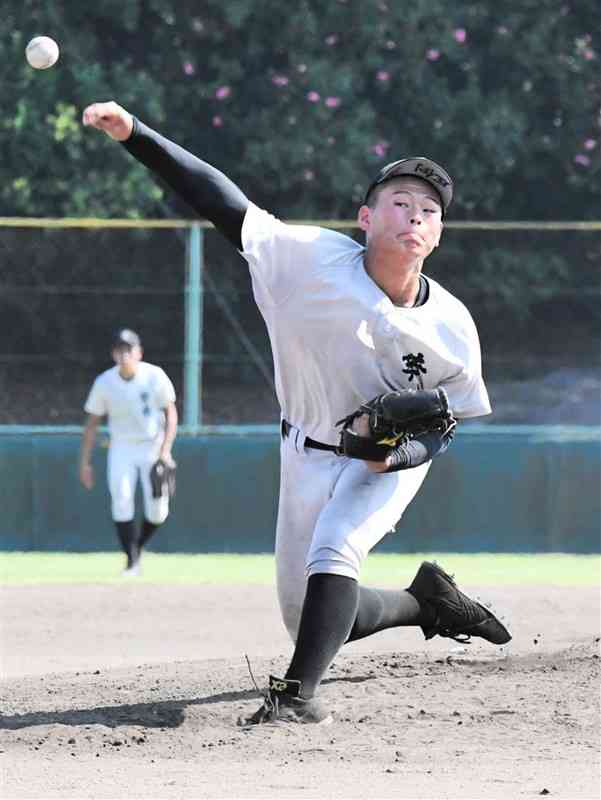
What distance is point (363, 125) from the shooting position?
698 inches

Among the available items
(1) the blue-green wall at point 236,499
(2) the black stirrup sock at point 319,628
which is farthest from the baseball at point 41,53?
(1) the blue-green wall at point 236,499

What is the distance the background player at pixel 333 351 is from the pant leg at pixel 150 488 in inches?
238

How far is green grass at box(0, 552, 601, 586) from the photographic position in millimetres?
11430

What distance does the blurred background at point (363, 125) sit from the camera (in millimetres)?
14031

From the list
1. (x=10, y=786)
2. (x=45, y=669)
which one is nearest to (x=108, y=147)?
(x=45, y=669)

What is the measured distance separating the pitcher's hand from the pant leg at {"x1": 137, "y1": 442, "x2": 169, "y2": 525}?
6.67 metres

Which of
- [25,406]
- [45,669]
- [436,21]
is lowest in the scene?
[45,669]

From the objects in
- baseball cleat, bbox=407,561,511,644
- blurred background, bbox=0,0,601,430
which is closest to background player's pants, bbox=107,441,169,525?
blurred background, bbox=0,0,601,430

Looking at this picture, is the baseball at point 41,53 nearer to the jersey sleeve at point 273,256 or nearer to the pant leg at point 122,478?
the jersey sleeve at point 273,256

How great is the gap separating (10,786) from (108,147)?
12739 mm

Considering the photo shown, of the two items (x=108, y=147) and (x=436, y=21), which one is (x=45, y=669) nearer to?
(x=108, y=147)

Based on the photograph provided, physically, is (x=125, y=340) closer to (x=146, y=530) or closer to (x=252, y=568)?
(x=146, y=530)

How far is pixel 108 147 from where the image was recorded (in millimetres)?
16859

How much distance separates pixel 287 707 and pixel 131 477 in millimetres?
6784
